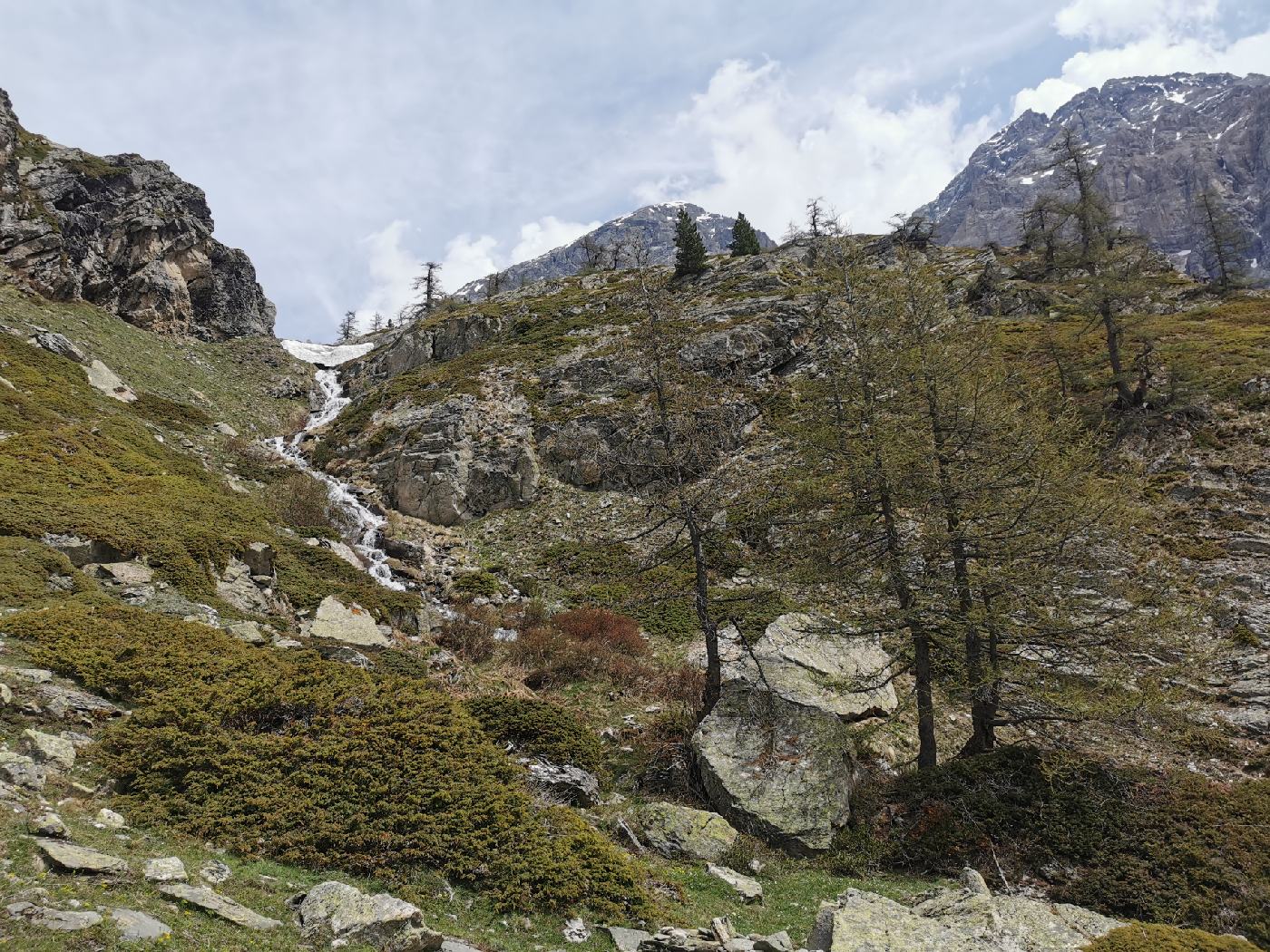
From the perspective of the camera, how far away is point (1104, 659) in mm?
10539

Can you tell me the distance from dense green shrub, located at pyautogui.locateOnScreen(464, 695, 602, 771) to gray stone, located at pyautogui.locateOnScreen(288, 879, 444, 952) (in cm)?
Result: 557

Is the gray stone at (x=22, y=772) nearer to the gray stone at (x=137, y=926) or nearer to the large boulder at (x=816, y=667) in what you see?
the gray stone at (x=137, y=926)

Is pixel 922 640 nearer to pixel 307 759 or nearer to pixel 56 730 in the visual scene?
pixel 307 759

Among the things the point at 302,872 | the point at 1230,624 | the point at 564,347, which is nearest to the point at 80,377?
the point at 564,347

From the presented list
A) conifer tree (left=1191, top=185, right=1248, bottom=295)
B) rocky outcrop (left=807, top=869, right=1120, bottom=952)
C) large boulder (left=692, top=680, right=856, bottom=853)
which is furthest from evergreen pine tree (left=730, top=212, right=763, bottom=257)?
rocky outcrop (left=807, top=869, right=1120, bottom=952)

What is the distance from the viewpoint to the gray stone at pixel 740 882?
8930mm

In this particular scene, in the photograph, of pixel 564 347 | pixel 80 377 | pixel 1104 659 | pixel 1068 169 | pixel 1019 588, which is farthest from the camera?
pixel 564 347

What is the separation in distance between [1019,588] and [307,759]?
12.5 metres

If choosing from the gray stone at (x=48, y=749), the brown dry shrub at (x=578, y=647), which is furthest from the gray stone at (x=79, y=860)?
the brown dry shrub at (x=578, y=647)

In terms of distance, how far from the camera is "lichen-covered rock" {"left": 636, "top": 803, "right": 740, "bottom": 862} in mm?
10102

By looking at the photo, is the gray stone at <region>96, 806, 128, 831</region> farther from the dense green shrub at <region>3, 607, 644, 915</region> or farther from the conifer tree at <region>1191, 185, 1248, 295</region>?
the conifer tree at <region>1191, 185, 1248, 295</region>

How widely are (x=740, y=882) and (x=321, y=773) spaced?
Answer: 6.44 meters

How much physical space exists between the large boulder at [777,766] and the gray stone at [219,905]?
8083 millimetres

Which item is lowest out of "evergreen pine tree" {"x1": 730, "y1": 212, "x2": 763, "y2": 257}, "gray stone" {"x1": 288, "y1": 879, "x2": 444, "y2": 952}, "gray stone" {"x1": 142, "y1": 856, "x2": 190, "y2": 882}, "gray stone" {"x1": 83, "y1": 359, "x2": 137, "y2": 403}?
"gray stone" {"x1": 288, "y1": 879, "x2": 444, "y2": 952}
